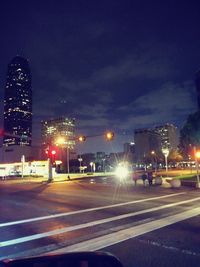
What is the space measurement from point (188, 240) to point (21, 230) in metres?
5.40

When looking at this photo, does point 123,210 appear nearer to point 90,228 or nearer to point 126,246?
point 90,228

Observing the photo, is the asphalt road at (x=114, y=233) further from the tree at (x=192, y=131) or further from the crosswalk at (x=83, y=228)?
the tree at (x=192, y=131)

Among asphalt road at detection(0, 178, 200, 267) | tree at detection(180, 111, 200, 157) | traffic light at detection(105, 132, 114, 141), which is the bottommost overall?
asphalt road at detection(0, 178, 200, 267)

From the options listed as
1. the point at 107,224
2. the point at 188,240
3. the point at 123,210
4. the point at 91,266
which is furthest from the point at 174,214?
the point at 91,266

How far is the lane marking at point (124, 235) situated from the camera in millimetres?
7258

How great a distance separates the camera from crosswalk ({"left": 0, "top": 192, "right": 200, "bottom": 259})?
24.7ft

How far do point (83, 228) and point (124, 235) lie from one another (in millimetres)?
1653

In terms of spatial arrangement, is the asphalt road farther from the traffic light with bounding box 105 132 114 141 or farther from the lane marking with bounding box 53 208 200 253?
the traffic light with bounding box 105 132 114 141

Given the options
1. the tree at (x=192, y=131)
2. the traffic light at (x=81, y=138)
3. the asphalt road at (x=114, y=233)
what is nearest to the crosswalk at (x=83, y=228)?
the asphalt road at (x=114, y=233)

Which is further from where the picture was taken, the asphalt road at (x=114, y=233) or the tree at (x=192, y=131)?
the tree at (x=192, y=131)

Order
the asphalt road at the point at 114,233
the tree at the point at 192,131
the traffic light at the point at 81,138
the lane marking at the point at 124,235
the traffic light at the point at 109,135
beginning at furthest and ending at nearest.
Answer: the tree at the point at 192,131
the traffic light at the point at 81,138
the traffic light at the point at 109,135
the lane marking at the point at 124,235
the asphalt road at the point at 114,233

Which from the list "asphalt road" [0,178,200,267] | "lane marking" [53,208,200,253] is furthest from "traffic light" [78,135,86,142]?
"lane marking" [53,208,200,253]

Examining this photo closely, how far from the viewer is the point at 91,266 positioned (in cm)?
242

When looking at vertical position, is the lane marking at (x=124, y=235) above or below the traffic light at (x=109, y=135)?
below
